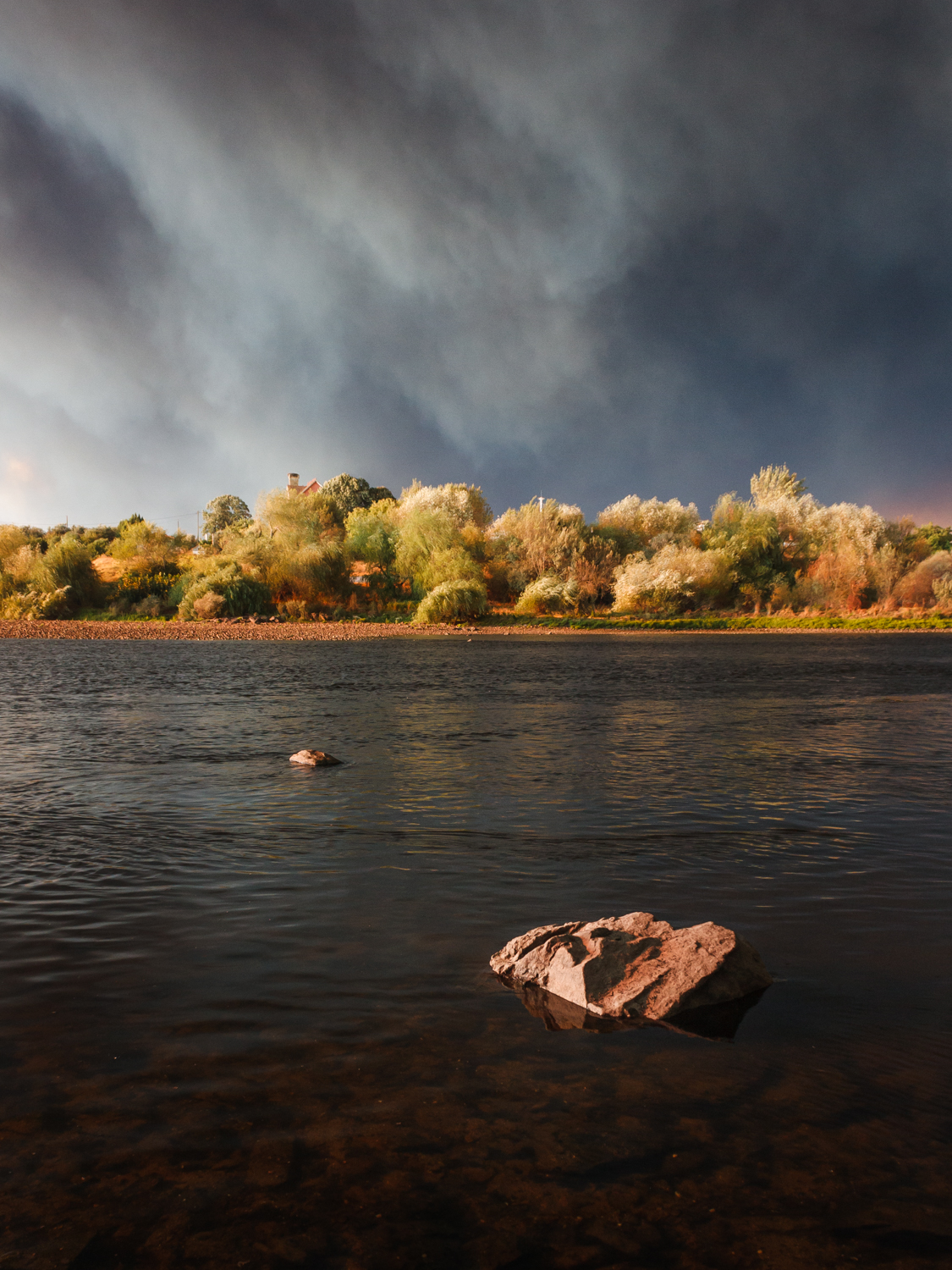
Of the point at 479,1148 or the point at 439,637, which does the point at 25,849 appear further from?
the point at 439,637

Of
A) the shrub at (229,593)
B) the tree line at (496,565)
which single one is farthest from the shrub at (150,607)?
the shrub at (229,593)

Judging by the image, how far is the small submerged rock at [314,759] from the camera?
528 inches

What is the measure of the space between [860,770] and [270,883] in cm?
962

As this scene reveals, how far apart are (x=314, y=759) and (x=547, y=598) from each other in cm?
5550

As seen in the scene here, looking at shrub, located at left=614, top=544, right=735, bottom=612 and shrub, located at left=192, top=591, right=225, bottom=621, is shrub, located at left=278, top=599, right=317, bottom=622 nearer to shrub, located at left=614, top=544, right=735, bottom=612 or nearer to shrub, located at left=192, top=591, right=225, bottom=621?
shrub, located at left=192, top=591, right=225, bottom=621

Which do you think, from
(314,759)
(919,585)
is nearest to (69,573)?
(314,759)

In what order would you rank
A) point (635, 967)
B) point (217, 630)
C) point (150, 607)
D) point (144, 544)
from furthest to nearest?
1. point (144, 544)
2. point (150, 607)
3. point (217, 630)
4. point (635, 967)

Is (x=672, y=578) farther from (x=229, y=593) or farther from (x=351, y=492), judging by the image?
(x=351, y=492)

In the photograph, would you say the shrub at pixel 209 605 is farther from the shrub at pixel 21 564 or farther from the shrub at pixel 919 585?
the shrub at pixel 919 585

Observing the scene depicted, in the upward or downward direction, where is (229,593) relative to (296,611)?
upward

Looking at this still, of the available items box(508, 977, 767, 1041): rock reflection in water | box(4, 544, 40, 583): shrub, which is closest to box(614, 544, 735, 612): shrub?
box(4, 544, 40, 583): shrub

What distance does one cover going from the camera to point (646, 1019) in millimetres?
5227

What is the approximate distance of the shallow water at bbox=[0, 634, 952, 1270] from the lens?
11.5 feet

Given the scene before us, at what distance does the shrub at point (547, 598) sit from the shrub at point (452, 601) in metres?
5.45
